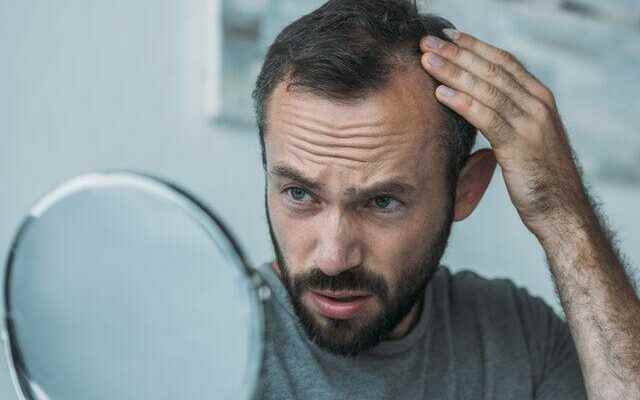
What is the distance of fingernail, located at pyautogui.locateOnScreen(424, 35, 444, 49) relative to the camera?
119 cm

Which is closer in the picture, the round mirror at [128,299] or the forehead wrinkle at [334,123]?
the round mirror at [128,299]

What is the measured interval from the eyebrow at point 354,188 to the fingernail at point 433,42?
0.62ft

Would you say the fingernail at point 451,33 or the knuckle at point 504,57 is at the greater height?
the fingernail at point 451,33

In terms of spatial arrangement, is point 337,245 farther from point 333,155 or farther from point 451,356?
point 451,356

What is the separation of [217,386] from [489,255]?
1684 millimetres

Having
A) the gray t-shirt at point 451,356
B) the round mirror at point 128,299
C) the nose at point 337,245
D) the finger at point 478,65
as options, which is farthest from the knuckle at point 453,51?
the round mirror at point 128,299

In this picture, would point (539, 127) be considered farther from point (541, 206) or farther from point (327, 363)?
→ point (327, 363)

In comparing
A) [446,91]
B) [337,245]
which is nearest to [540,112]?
Result: [446,91]

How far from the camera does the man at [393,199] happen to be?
1146mm

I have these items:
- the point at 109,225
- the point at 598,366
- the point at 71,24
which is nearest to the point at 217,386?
the point at 109,225

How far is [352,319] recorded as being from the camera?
1.17 meters

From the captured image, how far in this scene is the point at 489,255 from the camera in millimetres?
2316

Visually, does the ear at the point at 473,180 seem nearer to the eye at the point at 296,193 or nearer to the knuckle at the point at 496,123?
the knuckle at the point at 496,123

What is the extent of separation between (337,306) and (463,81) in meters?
0.34
